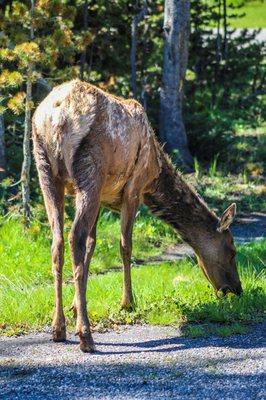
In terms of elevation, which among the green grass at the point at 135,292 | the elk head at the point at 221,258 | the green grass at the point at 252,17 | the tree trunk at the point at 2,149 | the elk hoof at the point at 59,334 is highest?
the green grass at the point at 252,17

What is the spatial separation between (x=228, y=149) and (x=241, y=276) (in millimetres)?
7413

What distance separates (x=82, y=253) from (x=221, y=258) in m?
2.36

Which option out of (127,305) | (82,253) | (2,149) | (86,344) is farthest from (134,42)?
(86,344)

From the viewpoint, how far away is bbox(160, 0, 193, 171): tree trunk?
16.8 metres

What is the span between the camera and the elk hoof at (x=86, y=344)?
26.6ft

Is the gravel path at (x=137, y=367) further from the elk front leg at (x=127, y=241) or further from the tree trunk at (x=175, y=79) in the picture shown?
the tree trunk at (x=175, y=79)

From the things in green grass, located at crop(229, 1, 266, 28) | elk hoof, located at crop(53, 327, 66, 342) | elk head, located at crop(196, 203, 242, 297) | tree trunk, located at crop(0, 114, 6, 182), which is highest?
green grass, located at crop(229, 1, 266, 28)

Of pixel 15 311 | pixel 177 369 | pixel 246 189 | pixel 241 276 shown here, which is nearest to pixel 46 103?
pixel 15 311

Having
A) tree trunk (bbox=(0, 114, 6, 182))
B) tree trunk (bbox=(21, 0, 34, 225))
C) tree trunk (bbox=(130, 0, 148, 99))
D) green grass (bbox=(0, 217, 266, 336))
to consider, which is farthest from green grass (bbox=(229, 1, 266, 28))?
green grass (bbox=(0, 217, 266, 336))

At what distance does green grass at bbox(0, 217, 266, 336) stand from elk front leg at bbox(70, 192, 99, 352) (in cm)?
86

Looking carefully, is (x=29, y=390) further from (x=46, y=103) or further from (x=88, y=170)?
(x=46, y=103)

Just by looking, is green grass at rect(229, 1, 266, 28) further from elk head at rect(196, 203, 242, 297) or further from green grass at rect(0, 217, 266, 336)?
elk head at rect(196, 203, 242, 297)

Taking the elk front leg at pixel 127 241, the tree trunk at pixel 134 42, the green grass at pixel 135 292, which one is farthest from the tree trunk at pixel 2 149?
the elk front leg at pixel 127 241

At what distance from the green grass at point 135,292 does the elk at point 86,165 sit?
0.96ft
